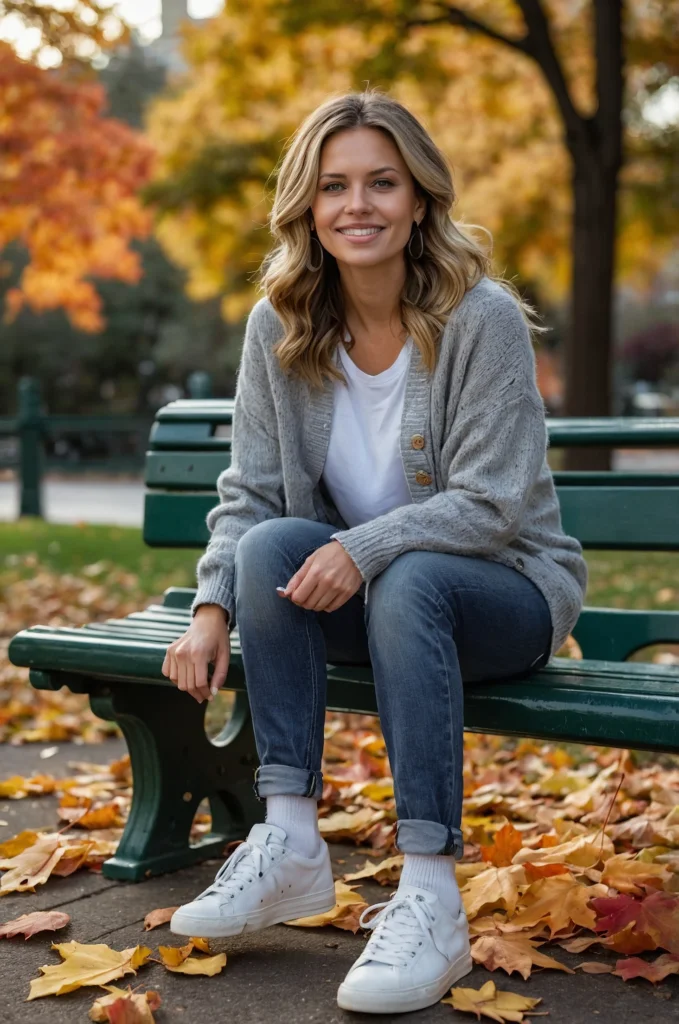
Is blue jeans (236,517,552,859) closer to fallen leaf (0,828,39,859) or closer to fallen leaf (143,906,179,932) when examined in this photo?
fallen leaf (143,906,179,932)

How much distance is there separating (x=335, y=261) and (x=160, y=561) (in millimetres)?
5694

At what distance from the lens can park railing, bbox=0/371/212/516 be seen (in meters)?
13.0

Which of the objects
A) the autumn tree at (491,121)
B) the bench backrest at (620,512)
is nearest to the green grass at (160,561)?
the autumn tree at (491,121)

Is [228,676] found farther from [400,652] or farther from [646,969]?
[646,969]

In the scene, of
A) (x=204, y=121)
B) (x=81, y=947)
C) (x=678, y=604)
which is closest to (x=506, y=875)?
(x=81, y=947)

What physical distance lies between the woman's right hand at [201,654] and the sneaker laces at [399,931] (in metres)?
0.58

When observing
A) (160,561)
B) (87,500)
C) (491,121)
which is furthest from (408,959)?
(87,500)

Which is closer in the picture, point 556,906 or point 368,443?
point 556,906

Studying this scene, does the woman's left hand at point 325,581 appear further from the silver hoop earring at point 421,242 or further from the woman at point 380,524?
the silver hoop earring at point 421,242

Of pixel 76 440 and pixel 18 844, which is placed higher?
pixel 76 440

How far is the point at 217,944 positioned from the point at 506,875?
60 centimetres

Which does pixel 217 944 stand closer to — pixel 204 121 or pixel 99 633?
pixel 99 633

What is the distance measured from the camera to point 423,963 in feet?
7.30

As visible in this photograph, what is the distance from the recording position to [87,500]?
19047 mm
